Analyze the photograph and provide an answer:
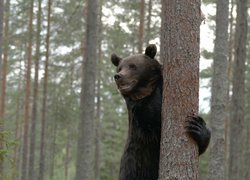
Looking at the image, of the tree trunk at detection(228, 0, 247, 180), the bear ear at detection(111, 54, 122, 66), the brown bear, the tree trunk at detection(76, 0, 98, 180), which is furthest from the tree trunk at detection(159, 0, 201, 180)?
the tree trunk at detection(228, 0, 247, 180)

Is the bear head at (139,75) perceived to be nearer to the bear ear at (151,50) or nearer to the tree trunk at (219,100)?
the bear ear at (151,50)

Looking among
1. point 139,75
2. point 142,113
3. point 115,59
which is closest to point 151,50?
point 139,75

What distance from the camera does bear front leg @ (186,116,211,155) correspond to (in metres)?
4.03

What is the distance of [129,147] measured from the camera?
4848 millimetres

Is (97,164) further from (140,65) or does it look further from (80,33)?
(140,65)

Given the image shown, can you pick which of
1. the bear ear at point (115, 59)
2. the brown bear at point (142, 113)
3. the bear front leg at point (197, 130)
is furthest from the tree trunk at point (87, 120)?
the bear front leg at point (197, 130)

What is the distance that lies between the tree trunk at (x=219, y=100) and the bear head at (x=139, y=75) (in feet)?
Result: 21.6

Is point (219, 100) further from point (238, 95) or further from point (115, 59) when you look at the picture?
point (115, 59)

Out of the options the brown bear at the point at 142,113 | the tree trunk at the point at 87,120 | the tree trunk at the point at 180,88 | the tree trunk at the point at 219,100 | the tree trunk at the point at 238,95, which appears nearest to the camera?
the tree trunk at the point at 180,88

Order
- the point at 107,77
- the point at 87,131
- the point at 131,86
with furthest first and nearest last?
the point at 107,77, the point at 87,131, the point at 131,86

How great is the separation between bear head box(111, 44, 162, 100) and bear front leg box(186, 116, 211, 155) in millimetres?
652

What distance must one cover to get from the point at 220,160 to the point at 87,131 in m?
3.99

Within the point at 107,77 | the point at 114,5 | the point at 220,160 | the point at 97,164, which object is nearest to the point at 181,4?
the point at 220,160

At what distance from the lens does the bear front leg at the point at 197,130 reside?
4.03 m
